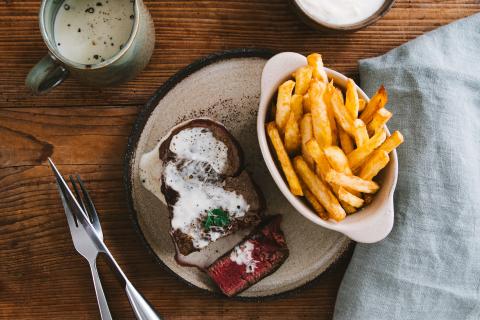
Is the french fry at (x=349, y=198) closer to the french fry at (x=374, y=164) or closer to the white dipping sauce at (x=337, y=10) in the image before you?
the french fry at (x=374, y=164)

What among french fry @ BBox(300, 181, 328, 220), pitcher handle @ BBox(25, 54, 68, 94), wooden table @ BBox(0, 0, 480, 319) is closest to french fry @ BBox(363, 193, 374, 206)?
french fry @ BBox(300, 181, 328, 220)

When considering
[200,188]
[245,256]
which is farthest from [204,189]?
[245,256]

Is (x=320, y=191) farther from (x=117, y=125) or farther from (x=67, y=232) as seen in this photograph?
(x=67, y=232)

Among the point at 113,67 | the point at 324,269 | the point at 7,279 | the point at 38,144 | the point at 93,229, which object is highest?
the point at 113,67

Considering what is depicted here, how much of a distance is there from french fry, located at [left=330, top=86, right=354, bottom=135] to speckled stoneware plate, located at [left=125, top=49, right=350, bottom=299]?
1.31 feet

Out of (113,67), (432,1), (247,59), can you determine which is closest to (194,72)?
(247,59)

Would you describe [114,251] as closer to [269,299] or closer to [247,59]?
[269,299]

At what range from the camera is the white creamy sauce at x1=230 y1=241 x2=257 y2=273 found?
152 centimetres

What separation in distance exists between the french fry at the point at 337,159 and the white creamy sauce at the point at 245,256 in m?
0.45

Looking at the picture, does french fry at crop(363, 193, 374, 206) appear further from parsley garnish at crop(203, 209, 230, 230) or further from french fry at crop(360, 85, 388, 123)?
parsley garnish at crop(203, 209, 230, 230)

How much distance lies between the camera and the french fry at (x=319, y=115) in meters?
1.18

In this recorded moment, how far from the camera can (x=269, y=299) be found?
1.55 m

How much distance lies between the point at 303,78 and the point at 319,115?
0.41ft

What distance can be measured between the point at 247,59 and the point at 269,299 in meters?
0.74
